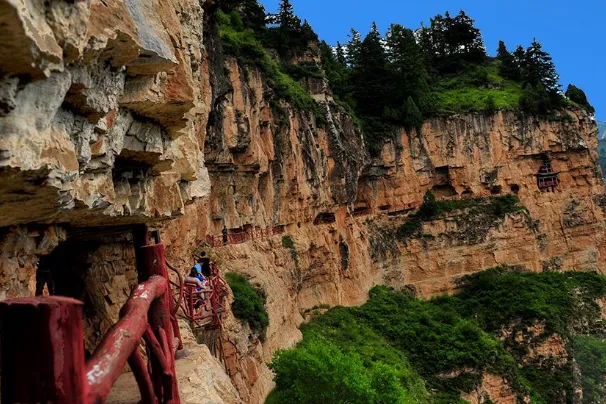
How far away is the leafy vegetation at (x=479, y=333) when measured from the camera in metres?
35.2

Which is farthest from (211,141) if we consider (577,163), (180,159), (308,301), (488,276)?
(577,163)

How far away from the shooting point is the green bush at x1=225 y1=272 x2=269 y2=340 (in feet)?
76.5

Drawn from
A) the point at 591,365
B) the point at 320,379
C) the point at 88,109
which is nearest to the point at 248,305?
the point at 320,379

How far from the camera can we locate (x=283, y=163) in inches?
1374

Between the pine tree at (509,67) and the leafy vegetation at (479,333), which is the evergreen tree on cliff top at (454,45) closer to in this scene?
the pine tree at (509,67)

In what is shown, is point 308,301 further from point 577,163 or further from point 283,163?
point 577,163

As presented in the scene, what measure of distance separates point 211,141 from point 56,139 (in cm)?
2260

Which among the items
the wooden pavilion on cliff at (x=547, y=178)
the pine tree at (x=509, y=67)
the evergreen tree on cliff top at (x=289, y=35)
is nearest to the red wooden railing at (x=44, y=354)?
the evergreen tree on cliff top at (x=289, y=35)

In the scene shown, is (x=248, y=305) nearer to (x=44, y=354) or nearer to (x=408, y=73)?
(x=44, y=354)

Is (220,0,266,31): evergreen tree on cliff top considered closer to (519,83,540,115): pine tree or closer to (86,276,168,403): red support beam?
(519,83,540,115): pine tree

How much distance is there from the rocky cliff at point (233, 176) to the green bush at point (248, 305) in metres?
0.76

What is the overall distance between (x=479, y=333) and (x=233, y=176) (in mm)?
21843

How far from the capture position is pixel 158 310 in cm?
730

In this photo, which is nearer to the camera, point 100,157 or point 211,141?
point 100,157
